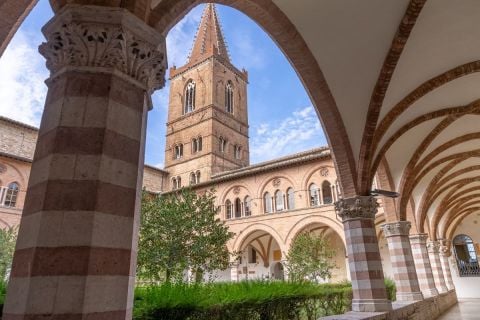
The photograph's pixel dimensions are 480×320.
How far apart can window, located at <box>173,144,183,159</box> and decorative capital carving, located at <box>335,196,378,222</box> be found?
85.9 ft

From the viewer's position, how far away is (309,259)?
1634 centimetres

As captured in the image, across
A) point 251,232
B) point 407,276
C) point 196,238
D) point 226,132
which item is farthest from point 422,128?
point 226,132

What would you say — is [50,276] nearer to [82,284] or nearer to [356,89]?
[82,284]

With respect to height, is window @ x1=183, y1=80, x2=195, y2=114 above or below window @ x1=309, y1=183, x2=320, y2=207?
above

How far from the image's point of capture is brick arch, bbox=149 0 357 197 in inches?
223

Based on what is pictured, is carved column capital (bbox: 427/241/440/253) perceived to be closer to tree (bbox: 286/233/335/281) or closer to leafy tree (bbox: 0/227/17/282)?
tree (bbox: 286/233/335/281)

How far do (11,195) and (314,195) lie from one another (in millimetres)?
19009

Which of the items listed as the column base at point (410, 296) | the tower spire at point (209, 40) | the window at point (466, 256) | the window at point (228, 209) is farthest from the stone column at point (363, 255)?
the tower spire at point (209, 40)

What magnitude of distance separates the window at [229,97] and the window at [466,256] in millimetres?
22788

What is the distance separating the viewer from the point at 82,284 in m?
2.02

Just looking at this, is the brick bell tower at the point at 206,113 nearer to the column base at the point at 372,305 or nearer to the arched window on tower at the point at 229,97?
the arched window on tower at the point at 229,97

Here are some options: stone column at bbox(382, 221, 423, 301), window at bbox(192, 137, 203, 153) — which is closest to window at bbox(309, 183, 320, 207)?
stone column at bbox(382, 221, 423, 301)

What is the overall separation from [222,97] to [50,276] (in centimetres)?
3225

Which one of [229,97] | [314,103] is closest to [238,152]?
[229,97]
